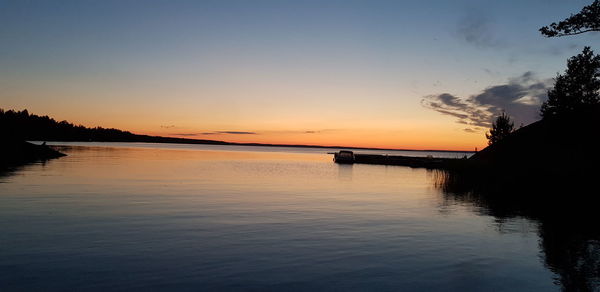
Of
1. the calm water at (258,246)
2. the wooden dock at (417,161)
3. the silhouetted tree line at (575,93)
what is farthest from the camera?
the wooden dock at (417,161)

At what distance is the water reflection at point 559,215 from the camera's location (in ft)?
38.3

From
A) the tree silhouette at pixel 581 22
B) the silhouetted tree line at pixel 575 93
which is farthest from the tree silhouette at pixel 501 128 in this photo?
the tree silhouette at pixel 581 22

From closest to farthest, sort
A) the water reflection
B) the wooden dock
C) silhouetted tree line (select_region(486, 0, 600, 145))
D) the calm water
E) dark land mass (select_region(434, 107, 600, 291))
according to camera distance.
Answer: the calm water → the water reflection → dark land mass (select_region(434, 107, 600, 291)) → silhouetted tree line (select_region(486, 0, 600, 145)) → the wooden dock

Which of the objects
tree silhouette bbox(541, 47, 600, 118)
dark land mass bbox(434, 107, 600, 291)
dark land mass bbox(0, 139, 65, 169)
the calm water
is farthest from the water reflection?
dark land mass bbox(0, 139, 65, 169)

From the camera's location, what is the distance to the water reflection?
11.7m

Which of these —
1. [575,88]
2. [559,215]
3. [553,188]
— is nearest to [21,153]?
[559,215]

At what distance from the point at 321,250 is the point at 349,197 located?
1802 cm

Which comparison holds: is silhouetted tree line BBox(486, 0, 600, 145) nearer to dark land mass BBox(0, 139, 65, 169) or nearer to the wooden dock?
the wooden dock

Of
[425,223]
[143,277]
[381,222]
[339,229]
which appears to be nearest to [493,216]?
→ [425,223]

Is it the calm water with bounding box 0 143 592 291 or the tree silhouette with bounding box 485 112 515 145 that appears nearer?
the calm water with bounding box 0 143 592 291

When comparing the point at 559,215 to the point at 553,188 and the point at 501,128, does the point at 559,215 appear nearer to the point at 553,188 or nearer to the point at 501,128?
the point at 553,188

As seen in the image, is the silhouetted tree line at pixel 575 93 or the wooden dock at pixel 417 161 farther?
the wooden dock at pixel 417 161

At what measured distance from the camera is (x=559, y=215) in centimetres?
2319

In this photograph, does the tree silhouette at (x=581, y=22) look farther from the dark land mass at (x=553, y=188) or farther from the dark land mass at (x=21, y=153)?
the dark land mass at (x=21, y=153)
